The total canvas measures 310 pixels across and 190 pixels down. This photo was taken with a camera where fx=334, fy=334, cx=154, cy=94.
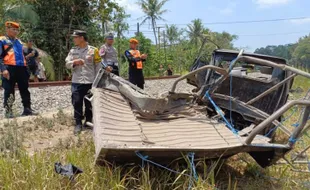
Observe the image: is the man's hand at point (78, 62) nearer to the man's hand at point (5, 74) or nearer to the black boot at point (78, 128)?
the black boot at point (78, 128)

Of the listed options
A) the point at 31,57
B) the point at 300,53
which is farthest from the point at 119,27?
the point at 300,53

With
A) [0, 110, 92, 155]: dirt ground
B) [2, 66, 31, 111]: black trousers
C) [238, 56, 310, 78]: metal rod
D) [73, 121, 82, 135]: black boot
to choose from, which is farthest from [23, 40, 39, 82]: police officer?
[238, 56, 310, 78]: metal rod

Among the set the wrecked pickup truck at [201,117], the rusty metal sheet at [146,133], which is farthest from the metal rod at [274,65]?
the rusty metal sheet at [146,133]

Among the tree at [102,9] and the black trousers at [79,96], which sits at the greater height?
the tree at [102,9]

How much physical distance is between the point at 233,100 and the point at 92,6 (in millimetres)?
16656

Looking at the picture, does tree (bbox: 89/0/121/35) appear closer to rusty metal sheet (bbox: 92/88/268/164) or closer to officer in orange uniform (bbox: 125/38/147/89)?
officer in orange uniform (bbox: 125/38/147/89)

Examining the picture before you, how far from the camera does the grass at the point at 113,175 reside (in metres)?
3.14

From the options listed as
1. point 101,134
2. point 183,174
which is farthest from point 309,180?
point 101,134

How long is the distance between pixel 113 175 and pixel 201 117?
1.61 meters

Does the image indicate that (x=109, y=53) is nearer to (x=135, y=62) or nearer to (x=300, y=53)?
(x=135, y=62)

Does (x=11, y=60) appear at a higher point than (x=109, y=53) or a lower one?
lower

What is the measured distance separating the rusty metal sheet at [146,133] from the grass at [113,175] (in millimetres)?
251

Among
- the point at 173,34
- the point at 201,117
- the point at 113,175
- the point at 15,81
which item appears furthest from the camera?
the point at 173,34

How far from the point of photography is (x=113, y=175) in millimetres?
3203
